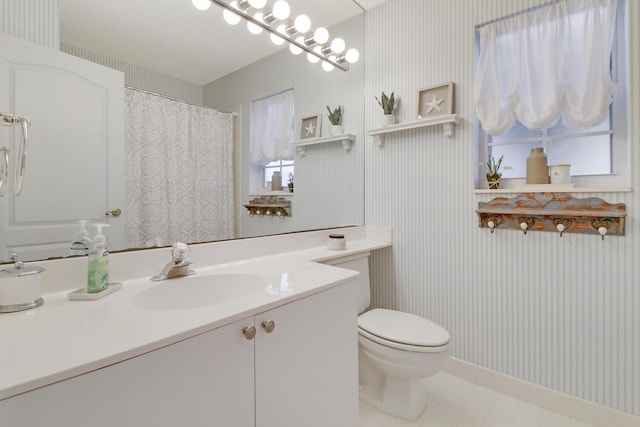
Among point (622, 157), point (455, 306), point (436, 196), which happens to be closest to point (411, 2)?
point (436, 196)

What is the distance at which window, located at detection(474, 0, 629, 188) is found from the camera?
4.66 ft

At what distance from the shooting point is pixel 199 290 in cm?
114

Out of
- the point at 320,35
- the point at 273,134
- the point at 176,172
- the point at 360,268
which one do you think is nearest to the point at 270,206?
the point at 273,134

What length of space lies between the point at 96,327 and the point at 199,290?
446 mm

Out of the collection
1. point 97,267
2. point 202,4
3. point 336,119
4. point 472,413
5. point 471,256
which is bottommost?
point 472,413

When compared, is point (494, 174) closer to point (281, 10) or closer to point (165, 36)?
point (281, 10)

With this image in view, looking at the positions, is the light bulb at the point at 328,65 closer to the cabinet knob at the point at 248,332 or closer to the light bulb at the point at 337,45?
the light bulb at the point at 337,45

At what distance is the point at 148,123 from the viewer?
117cm

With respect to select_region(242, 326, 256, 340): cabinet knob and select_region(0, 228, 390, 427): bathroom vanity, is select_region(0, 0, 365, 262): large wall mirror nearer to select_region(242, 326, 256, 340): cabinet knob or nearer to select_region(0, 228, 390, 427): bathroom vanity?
select_region(0, 228, 390, 427): bathroom vanity

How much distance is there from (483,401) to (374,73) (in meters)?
2.11

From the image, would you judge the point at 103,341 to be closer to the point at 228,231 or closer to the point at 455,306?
the point at 228,231

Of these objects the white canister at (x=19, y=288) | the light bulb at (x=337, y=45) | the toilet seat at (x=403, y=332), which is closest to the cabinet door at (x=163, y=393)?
the white canister at (x=19, y=288)

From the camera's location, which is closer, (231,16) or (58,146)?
(58,146)

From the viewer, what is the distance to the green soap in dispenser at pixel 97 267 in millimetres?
911
